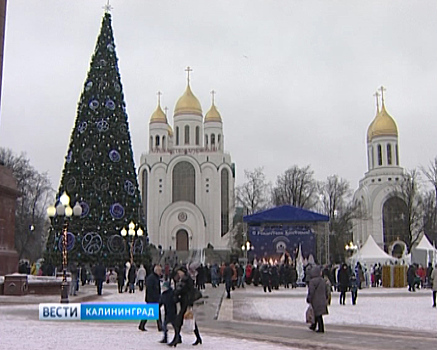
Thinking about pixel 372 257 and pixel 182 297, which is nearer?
pixel 182 297

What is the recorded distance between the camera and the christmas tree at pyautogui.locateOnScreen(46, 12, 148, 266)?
99.3 ft

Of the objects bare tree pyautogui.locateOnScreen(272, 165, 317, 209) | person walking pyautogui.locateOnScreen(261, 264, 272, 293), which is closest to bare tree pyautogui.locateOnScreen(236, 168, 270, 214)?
bare tree pyautogui.locateOnScreen(272, 165, 317, 209)

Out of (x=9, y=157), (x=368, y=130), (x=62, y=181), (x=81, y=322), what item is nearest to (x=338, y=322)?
(x=81, y=322)

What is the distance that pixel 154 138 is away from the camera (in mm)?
75250

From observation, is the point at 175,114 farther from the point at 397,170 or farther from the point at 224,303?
the point at 224,303

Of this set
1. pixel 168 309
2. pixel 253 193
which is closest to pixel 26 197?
pixel 253 193

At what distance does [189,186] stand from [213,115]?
389 inches

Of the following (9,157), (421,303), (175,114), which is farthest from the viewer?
(175,114)

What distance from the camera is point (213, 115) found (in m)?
74.8

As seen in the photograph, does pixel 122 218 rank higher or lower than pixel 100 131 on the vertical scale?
lower

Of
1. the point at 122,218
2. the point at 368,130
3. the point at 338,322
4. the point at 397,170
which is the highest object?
the point at 368,130

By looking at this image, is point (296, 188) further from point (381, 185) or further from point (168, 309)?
point (168, 309)

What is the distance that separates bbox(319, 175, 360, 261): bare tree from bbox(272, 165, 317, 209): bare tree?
2.13 meters

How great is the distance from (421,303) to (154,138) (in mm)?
58261
